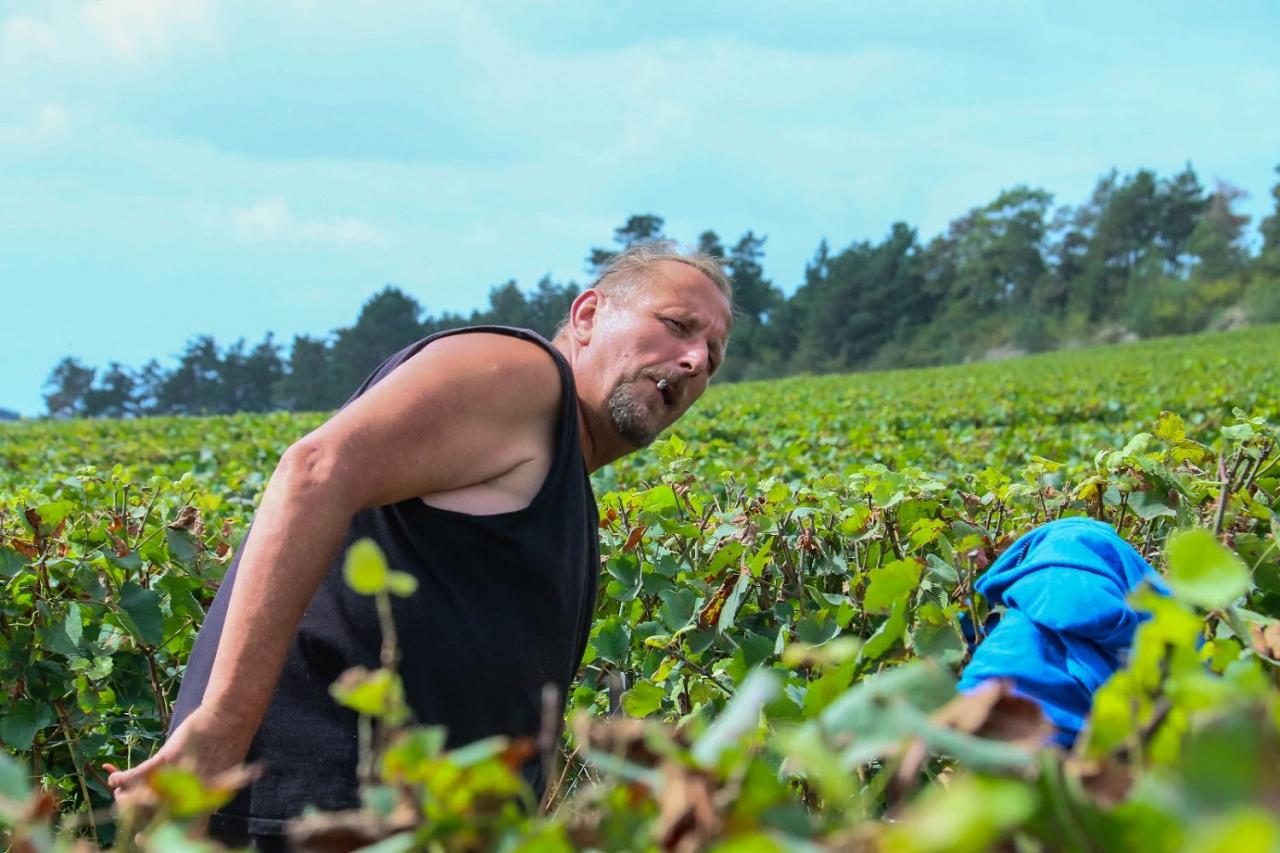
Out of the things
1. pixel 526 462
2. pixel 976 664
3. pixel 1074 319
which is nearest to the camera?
pixel 976 664

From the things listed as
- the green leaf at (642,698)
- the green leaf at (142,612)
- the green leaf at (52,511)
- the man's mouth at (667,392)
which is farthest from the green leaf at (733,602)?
the green leaf at (52,511)

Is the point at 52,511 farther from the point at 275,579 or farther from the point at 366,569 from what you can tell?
the point at 366,569

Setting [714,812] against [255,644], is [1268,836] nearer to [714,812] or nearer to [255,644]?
[714,812]

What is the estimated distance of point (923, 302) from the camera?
3285 inches

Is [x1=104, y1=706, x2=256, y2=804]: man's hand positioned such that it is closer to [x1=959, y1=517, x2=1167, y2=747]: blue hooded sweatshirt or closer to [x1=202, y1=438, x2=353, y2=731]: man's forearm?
[x1=202, y1=438, x2=353, y2=731]: man's forearm

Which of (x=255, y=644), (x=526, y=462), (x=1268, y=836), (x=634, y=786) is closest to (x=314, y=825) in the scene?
(x=634, y=786)

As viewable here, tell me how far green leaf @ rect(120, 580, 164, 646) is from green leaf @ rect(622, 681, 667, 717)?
1.11 meters

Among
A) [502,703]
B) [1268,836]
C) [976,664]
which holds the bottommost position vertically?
[502,703]

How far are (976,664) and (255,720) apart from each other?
A: 3.47ft

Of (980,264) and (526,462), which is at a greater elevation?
(526,462)

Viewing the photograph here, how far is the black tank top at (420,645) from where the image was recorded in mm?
1986

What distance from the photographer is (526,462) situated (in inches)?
83.5

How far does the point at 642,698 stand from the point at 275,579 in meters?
0.77

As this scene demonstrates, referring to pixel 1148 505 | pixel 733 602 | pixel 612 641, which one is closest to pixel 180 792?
pixel 733 602
